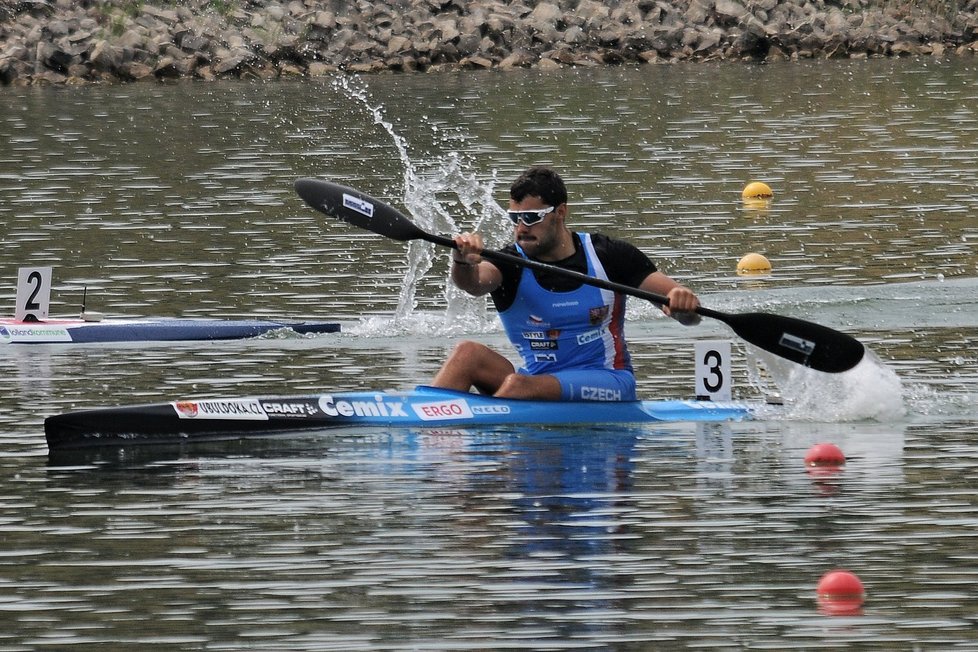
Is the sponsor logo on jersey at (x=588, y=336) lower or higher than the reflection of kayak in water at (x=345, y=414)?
higher

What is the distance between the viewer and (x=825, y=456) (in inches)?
456

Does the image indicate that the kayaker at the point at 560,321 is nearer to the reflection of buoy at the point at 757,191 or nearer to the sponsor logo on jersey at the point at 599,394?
the sponsor logo on jersey at the point at 599,394

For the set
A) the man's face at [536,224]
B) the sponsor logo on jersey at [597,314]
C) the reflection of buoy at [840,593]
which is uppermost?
the man's face at [536,224]

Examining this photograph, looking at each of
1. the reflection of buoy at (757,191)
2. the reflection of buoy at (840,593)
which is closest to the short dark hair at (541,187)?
the reflection of buoy at (840,593)

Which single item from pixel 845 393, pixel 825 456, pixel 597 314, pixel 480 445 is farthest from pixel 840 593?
pixel 845 393

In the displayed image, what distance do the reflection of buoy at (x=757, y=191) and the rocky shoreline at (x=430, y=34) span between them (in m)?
23.7

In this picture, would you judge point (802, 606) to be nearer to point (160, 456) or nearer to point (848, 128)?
point (160, 456)

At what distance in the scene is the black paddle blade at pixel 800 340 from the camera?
1281 centimetres

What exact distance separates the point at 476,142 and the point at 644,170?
15.1 feet

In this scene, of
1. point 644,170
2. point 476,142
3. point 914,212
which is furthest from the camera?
point 476,142

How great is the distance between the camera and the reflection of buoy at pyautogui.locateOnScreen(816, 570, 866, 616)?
8.55 m

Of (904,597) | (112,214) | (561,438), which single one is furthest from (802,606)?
(112,214)

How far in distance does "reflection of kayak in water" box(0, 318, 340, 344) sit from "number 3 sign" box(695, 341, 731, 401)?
467 cm

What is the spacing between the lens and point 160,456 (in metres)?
12.2
